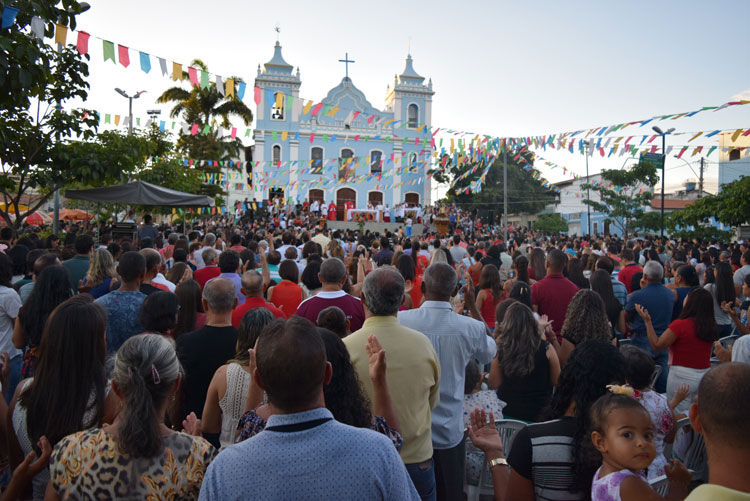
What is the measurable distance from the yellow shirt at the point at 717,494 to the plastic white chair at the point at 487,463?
1987 millimetres

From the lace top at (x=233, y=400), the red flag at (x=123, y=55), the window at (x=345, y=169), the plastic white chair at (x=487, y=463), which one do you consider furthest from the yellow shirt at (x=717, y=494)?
the window at (x=345, y=169)

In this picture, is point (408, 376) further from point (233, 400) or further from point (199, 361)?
point (199, 361)

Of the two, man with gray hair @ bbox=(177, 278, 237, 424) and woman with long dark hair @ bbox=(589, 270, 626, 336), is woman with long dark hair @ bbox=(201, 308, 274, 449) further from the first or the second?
woman with long dark hair @ bbox=(589, 270, 626, 336)

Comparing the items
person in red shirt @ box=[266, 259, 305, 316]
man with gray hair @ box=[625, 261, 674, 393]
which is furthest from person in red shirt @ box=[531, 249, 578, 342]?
person in red shirt @ box=[266, 259, 305, 316]

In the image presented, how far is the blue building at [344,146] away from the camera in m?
42.5

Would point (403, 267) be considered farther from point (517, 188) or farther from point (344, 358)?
point (517, 188)

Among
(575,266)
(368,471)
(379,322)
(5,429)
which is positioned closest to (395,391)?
(379,322)

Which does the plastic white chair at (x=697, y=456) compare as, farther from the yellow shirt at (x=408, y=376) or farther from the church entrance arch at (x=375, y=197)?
the church entrance arch at (x=375, y=197)

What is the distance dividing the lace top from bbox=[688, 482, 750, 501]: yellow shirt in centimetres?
215

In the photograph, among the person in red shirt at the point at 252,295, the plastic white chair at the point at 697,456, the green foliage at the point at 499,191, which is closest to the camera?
the plastic white chair at the point at 697,456

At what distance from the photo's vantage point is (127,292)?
4.56 m

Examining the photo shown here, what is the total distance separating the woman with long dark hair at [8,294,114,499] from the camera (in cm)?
252

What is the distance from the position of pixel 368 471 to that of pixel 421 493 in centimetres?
152

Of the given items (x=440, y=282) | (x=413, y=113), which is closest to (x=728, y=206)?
(x=440, y=282)
